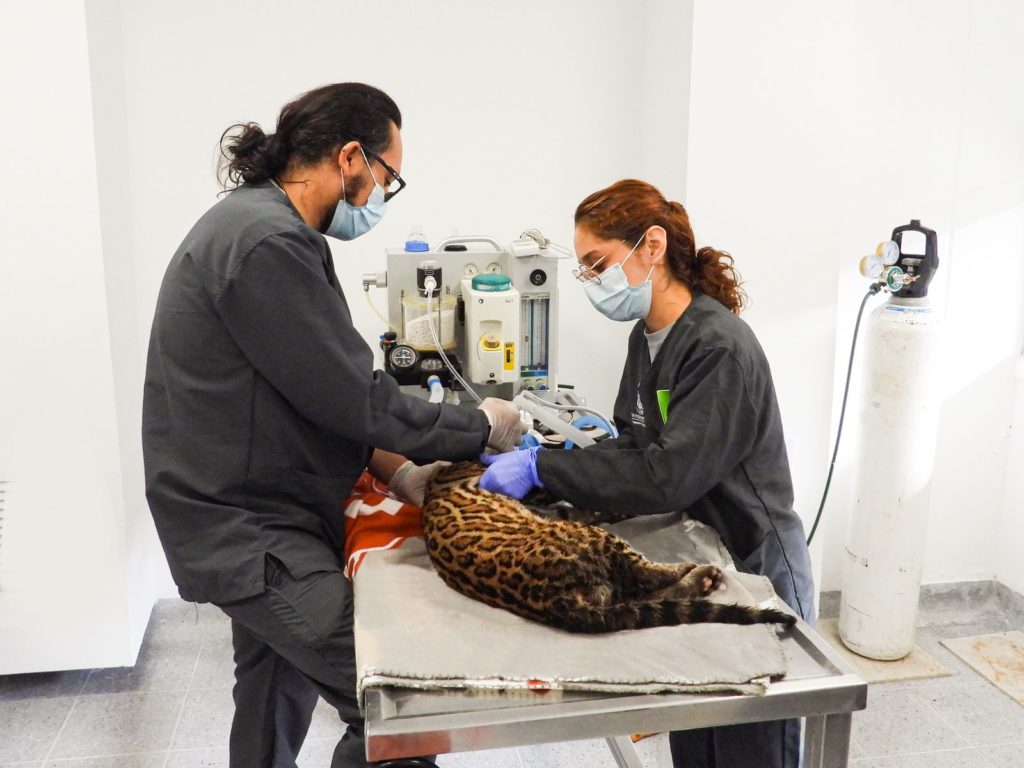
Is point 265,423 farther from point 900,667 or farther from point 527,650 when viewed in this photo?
point 900,667

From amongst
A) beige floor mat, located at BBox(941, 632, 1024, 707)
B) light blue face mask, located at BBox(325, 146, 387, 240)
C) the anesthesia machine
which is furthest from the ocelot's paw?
beige floor mat, located at BBox(941, 632, 1024, 707)

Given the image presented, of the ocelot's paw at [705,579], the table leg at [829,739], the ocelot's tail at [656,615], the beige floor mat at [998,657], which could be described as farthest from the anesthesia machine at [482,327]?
the beige floor mat at [998,657]

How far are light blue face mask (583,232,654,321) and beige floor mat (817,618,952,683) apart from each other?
4.66 feet

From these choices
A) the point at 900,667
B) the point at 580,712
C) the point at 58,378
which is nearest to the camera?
the point at 580,712

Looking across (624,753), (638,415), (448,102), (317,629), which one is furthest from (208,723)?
(448,102)

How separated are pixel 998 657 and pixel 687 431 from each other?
196 cm

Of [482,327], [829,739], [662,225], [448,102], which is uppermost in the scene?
[448,102]

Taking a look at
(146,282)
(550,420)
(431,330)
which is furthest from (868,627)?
(146,282)

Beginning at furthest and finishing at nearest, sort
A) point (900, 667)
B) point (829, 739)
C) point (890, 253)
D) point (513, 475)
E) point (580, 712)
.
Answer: point (900, 667), point (890, 253), point (513, 475), point (829, 739), point (580, 712)

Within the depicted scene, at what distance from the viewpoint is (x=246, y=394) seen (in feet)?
4.64

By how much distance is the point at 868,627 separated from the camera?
2.71 m

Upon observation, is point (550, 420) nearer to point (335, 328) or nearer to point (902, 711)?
point (335, 328)

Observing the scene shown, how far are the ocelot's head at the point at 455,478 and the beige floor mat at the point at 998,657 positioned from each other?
194 cm

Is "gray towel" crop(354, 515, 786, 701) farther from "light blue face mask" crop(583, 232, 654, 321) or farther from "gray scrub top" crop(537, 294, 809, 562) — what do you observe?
"light blue face mask" crop(583, 232, 654, 321)
